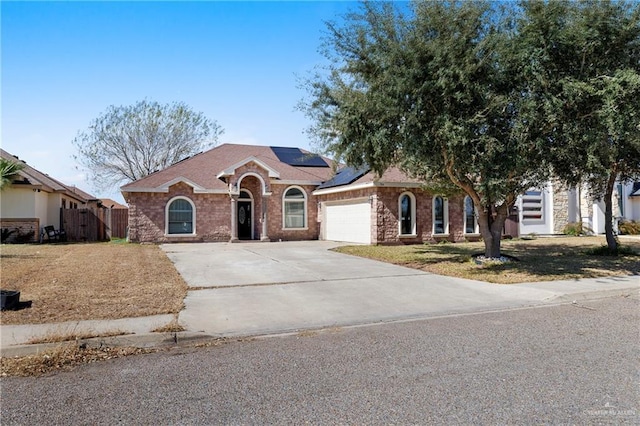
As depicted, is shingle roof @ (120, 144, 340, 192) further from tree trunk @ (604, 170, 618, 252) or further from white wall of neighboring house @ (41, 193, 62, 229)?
tree trunk @ (604, 170, 618, 252)

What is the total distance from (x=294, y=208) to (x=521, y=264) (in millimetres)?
14616

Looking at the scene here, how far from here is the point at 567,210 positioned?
28.0m

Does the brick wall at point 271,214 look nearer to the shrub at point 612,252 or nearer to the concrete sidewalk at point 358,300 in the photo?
the shrub at point 612,252

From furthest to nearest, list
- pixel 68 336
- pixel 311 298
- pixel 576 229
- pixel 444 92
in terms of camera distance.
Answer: pixel 576 229, pixel 444 92, pixel 311 298, pixel 68 336

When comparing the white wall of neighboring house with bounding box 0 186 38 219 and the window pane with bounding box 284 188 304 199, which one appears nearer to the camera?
the white wall of neighboring house with bounding box 0 186 38 219

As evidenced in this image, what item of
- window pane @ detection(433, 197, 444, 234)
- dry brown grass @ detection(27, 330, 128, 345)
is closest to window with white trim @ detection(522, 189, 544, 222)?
window pane @ detection(433, 197, 444, 234)

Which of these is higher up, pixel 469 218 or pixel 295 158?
pixel 295 158

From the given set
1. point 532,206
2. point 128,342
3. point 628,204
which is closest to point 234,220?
point 532,206

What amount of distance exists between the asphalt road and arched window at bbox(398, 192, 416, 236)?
14901mm

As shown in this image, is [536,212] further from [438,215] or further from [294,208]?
[294,208]

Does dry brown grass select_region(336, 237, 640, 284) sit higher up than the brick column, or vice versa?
the brick column

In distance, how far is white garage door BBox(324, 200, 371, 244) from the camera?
21422mm

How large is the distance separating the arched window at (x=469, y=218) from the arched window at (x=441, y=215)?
1.25 metres

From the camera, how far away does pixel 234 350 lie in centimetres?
566
